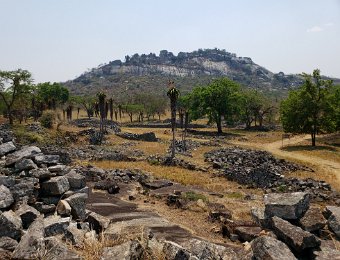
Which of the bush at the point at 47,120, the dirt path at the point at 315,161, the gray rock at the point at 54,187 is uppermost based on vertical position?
the bush at the point at 47,120

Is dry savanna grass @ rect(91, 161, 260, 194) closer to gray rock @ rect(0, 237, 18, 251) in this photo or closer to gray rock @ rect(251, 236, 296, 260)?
gray rock @ rect(251, 236, 296, 260)

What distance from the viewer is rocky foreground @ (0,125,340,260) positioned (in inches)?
348

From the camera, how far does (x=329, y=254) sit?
9.96 meters

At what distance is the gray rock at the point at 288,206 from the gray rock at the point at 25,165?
28.7 ft

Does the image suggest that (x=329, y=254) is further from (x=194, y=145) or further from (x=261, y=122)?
(x=261, y=122)

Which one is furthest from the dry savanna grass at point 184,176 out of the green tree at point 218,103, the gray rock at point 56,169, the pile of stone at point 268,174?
the green tree at point 218,103

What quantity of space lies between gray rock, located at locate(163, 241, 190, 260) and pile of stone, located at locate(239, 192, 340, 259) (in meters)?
1.96

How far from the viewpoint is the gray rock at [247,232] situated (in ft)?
41.8

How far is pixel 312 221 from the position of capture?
12.0 m

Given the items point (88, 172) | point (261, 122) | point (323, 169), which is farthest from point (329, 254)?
point (261, 122)

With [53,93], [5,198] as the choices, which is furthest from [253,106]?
[5,198]

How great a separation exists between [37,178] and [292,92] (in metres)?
53.4

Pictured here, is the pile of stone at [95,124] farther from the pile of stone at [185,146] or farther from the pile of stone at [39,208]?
the pile of stone at [39,208]

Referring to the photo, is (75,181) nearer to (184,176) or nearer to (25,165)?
(25,165)
